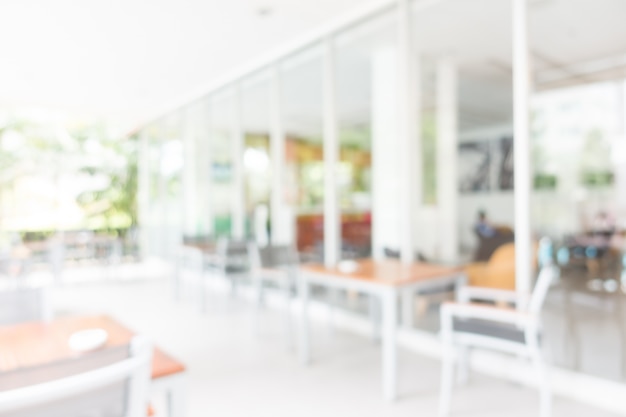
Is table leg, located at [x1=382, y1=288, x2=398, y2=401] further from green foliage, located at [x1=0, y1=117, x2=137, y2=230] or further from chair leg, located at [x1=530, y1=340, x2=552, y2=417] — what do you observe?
green foliage, located at [x1=0, y1=117, x2=137, y2=230]

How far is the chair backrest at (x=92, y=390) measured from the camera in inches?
35.2

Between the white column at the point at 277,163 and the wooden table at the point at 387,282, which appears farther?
the white column at the point at 277,163

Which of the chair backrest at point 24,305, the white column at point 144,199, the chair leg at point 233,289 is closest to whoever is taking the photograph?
the chair backrest at point 24,305

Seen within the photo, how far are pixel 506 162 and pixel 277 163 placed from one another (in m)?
3.04

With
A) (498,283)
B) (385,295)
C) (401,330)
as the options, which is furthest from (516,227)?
(401,330)

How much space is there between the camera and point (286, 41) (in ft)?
16.9

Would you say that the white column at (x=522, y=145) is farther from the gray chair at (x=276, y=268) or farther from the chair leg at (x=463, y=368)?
the gray chair at (x=276, y=268)

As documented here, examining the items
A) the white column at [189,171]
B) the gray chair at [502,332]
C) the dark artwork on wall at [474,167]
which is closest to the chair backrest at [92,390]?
the gray chair at [502,332]

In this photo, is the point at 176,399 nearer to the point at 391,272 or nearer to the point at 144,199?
the point at 391,272

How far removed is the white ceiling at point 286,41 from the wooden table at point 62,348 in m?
3.02

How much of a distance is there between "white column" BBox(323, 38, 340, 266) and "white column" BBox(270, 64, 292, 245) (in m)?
0.95

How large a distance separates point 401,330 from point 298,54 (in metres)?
3.36

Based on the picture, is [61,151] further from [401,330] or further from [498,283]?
[498,283]

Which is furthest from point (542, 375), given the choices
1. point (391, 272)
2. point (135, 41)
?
point (135, 41)
